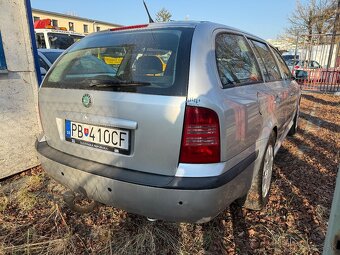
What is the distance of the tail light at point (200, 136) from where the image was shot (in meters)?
1.62

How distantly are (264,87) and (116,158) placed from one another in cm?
155

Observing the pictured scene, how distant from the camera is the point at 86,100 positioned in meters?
1.89

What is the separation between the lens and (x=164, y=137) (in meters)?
1.66

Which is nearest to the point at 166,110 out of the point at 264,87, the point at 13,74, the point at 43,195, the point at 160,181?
the point at 160,181

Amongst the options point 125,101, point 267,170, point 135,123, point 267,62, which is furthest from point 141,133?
point 267,62

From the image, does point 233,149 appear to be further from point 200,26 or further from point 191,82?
point 200,26

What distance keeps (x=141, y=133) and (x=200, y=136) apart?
0.36 m

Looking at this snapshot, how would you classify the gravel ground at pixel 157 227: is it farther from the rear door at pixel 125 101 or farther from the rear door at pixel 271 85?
the rear door at pixel 271 85

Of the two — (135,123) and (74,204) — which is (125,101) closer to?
(135,123)

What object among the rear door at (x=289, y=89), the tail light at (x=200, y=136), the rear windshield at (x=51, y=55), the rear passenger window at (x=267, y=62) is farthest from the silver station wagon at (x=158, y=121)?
the rear windshield at (x=51, y=55)

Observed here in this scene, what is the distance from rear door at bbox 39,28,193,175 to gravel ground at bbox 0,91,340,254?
2.38ft

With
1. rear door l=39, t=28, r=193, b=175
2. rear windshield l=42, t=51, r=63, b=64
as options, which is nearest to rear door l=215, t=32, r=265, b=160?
rear door l=39, t=28, r=193, b=175

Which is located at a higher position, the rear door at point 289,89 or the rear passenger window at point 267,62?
the rear passenger window at point 267,62

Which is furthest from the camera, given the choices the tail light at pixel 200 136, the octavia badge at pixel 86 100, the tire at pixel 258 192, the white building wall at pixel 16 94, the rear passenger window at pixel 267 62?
the white building wall at pixel 16 94
